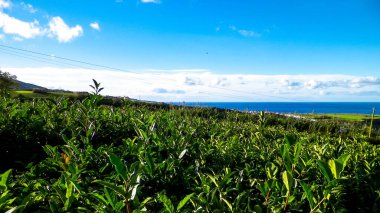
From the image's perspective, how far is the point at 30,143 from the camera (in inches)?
141

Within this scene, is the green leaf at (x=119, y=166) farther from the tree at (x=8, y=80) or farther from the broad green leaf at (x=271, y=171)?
the tree at (x=8, y=80)

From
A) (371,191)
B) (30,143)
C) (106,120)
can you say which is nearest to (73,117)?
(106,120)

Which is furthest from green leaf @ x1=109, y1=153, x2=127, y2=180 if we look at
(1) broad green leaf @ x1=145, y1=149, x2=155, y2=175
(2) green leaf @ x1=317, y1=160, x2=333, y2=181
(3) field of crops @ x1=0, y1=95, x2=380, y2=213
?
(2) green leaf @ x1=317, y1=160, x2=333, y2=181

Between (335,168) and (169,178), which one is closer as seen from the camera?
(335,168)

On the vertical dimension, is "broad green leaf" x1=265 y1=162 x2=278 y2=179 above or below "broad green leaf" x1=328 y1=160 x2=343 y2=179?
below

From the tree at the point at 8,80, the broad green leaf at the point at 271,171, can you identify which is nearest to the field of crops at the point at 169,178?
the broad green leaf at the point at 271,171

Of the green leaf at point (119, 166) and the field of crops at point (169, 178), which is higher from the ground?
the green leaf at point (119, 166)

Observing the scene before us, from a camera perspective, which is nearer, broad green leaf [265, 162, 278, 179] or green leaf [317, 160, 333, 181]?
green leaf [317, 160, 333, 181]

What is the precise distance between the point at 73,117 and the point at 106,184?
3324 mm

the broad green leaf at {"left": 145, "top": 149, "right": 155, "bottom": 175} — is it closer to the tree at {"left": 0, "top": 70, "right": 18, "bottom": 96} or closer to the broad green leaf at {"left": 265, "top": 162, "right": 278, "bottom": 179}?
the broad green leaf at {"left": 265, "top": 162, "right": 278, "bottom": 179}

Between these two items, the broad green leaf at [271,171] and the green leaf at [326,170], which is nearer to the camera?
the green leaf at [326,170]

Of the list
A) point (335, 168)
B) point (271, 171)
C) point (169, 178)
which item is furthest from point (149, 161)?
point (335, 168)

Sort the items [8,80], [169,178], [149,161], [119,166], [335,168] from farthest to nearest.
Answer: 1. [8,80]
2. [169,178]
3. [149,161]
4. [335,168]
5. [119,166]

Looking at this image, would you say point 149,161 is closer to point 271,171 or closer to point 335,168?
point 271,171
